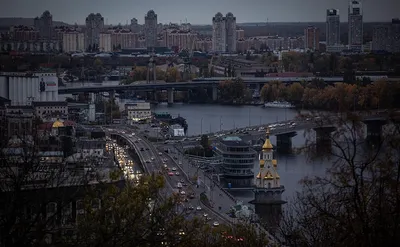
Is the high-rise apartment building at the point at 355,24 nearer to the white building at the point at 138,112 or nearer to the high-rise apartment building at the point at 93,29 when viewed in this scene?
the high-rise apartment building at the point at 93,29

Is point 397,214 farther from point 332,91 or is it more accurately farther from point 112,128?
point 332,91

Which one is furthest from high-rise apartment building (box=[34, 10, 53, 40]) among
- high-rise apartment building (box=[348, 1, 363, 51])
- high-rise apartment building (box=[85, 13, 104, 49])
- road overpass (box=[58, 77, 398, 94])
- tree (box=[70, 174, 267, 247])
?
tree (box=[70, 174, 267, 247])

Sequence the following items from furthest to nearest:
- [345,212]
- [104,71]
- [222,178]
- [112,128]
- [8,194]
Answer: [104,71], [112,128], [222,178], [345,212], [8,194]

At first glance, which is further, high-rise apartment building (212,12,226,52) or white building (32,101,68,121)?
high-rise apartment building (212,12,226,52)

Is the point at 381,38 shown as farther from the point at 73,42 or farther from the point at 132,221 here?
the point at 132,221

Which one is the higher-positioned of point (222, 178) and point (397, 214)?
point (397, 214)

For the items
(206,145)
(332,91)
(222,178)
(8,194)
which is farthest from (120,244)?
(332,91)

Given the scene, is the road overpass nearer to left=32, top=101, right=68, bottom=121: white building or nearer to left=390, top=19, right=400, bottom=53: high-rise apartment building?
left=32, top=101, right=68, bottom=121: white building
